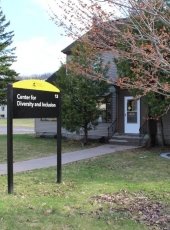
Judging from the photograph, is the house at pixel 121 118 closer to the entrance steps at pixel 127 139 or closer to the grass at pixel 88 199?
the entrance steps at pixel 127 139

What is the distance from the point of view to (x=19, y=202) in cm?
924

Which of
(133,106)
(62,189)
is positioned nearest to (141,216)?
(62,189)

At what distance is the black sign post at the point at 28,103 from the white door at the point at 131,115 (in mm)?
14813

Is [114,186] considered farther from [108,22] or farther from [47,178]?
[108,22]

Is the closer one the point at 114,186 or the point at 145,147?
the point at 114,186

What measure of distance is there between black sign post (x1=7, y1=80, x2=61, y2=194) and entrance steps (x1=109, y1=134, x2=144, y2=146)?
1287 centimetres

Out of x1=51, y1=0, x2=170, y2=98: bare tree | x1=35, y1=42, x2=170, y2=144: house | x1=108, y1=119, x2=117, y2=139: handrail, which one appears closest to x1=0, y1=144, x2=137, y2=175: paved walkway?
x1=35, y1=42, x2=170, y2=144: house

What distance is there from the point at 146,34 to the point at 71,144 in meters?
18.3

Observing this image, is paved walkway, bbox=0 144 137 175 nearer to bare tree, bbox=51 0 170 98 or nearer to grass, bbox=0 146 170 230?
grass, bbox=0 146 170 230

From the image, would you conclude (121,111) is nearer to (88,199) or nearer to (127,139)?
(127,139)

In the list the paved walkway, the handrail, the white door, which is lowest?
the paved walkway

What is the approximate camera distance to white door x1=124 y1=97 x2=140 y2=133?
86.9ft

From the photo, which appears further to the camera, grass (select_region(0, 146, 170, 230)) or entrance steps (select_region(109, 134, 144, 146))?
entrance steps (select_region(109, 134, 144, 146))

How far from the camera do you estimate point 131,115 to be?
2684cm
